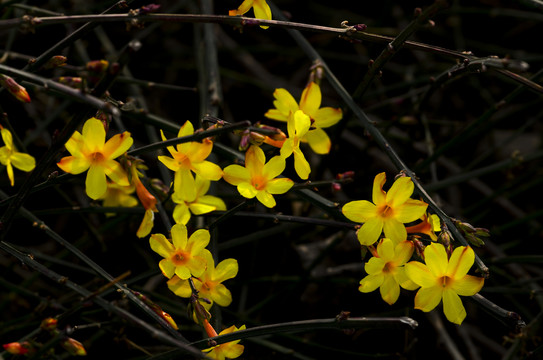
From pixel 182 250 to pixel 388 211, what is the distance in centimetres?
44

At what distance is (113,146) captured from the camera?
1.09m

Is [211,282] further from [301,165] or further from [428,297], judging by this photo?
[428,297]

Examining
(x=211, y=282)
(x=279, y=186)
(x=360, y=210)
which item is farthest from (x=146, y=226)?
(x=360, y=210)

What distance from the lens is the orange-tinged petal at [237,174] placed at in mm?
1176

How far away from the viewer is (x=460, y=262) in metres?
1.09

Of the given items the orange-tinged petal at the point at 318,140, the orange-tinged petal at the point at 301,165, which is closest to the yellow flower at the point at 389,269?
the orange-tinged petal at the point at 301,165

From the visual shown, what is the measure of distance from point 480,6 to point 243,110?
4.71 ft

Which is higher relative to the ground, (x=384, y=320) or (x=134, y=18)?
(x=134, y=18)

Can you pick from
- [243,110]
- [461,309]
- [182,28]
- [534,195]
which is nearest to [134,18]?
[461,309]

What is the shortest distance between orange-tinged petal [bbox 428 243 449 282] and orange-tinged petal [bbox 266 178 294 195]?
1.03 feet

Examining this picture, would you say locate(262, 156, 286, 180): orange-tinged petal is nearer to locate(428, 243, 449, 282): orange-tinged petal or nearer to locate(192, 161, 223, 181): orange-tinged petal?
locate(192, 161, 223, 181): orange-tinged petal

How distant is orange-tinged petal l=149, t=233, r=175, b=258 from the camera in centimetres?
115

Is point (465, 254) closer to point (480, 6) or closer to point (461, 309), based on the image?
A: point (461, 309)

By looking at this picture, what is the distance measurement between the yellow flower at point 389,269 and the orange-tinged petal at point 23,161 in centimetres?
78
